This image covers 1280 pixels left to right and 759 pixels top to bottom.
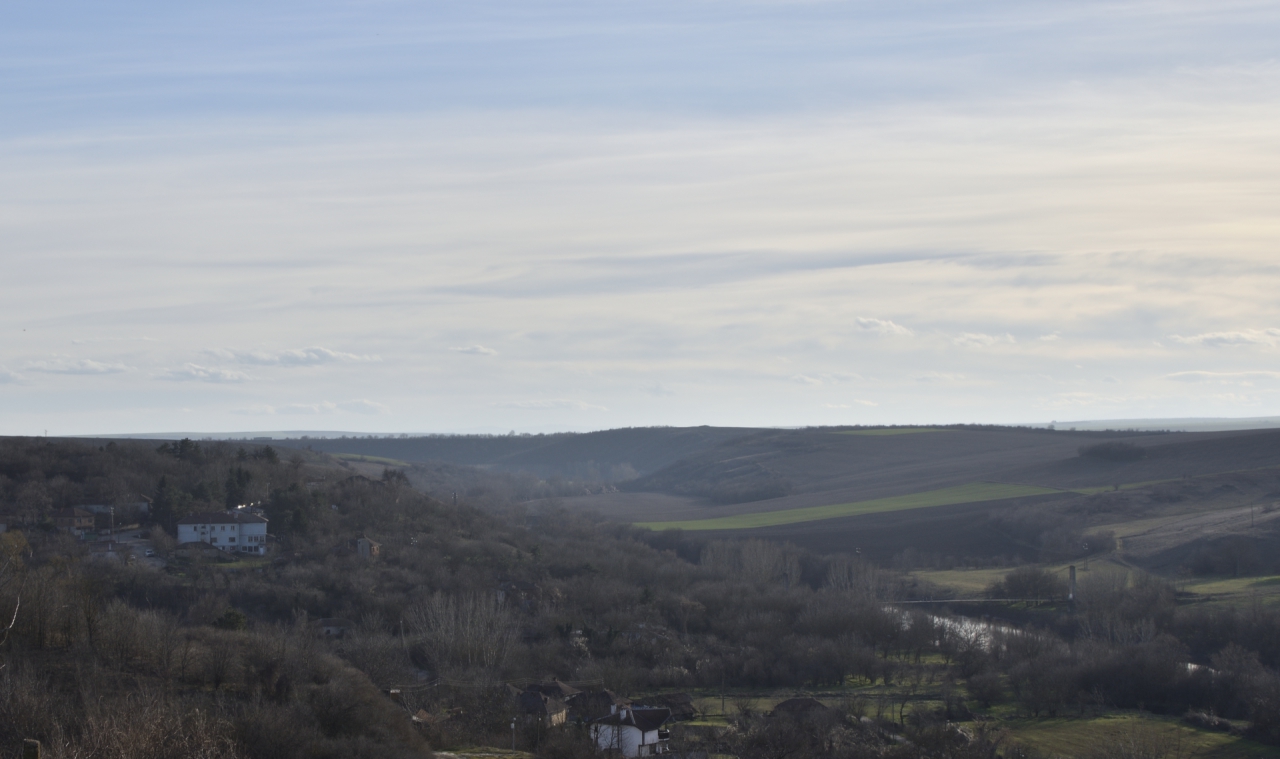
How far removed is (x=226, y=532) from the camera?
2847 inches

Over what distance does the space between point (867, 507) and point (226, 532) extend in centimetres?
6350

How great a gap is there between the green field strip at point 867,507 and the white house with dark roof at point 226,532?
4364 centimetres

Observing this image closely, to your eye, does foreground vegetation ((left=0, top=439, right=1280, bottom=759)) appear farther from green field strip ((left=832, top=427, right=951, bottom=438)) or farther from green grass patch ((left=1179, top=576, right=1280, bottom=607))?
green field strip ((left=832, top=427, right=951, bottom=438))

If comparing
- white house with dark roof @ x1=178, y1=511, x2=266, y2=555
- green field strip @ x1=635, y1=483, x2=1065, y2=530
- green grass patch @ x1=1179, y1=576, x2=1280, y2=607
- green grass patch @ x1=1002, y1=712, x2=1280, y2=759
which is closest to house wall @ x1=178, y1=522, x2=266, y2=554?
white house with dark roof @ x1=178, y1=511, x2=266, y2=555

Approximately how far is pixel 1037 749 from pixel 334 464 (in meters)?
125

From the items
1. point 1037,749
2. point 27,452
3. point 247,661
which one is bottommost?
point 1037,749

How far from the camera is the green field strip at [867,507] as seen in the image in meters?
108

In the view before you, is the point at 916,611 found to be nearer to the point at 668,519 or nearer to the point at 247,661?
the point at 247,661

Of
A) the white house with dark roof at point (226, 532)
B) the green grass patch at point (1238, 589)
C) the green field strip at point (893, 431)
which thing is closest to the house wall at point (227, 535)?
the white house with dark roof at point (226, 532)

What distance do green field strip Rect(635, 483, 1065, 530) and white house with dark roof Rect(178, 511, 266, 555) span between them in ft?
143

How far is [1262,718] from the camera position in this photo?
4369 cm

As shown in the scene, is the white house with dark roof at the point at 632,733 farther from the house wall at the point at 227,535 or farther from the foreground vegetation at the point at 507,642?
the house wall at the point at 227,535

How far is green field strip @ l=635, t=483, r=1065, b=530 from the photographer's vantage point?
354 ft

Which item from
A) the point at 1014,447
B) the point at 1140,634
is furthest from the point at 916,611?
the point at 1014,447
